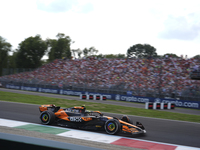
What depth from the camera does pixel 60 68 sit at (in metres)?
31.0

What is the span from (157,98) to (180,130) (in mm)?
11607

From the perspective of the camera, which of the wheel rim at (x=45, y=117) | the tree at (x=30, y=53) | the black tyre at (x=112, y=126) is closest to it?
the black tyre at (x=112, y=126)

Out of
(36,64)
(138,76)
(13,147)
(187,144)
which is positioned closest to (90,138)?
(187,144)

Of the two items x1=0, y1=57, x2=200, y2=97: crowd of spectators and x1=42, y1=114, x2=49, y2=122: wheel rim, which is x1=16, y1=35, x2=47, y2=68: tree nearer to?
x1=0, y1=57, x2=200, y2=97: crowd of spectators

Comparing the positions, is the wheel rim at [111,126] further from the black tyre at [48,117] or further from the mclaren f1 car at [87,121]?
the black tyre at [48,117]

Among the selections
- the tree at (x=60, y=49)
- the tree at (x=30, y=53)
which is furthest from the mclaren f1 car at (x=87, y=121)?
the tree at (x=60, y=49)

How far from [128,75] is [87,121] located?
56.4 feet

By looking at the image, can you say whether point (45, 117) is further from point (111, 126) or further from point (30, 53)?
point (30, 53)

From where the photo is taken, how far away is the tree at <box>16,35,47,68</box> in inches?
1810

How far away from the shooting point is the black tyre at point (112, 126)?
20.9 ft

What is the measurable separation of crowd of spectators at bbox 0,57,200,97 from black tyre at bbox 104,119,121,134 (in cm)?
1345

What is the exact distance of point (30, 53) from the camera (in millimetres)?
46125

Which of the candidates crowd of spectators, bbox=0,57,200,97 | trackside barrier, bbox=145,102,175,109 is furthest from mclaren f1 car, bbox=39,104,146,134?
crowd of spectators, bbox=0,57,200,97

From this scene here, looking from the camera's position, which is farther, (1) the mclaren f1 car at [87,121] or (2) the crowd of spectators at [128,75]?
(2) the crowd of spectators at [128,75]
